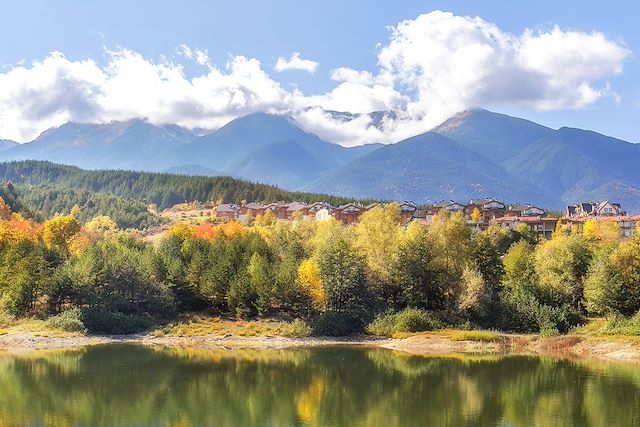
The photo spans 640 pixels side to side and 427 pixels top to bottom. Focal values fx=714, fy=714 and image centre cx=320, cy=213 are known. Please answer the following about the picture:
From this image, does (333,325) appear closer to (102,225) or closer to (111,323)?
(111,323)

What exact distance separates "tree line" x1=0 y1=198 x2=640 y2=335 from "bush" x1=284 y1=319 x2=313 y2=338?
0.98m

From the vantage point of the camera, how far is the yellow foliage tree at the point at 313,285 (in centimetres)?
7656

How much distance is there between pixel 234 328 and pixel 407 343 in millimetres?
18606

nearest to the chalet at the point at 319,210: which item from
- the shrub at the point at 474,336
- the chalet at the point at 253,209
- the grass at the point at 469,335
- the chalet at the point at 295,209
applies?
the chalet at the point at 295,209

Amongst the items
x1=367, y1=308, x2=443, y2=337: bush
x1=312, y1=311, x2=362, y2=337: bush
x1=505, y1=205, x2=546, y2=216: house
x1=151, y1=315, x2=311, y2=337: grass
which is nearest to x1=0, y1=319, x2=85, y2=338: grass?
x1=151, y1=315, x2=311, y2=337: grass

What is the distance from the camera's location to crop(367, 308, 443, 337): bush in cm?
7412

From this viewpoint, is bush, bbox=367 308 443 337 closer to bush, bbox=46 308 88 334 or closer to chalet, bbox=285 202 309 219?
bush, bbox=46 308 88 334

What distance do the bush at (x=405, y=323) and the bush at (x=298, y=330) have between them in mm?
6541

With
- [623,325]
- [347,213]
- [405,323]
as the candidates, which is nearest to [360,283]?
[405,323]

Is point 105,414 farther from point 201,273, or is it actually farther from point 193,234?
point 193,234

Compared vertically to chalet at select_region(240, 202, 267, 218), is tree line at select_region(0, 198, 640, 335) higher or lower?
lower

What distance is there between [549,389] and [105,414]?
30364 millimetres

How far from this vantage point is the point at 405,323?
74125 millimetres

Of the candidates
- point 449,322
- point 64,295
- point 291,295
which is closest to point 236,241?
point 291,295
